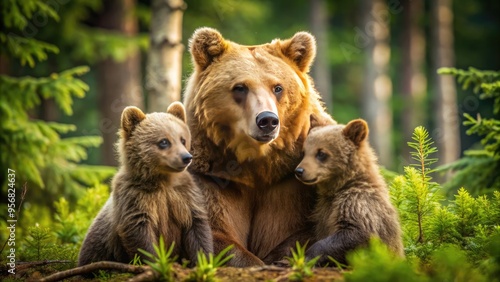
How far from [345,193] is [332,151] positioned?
355 mm

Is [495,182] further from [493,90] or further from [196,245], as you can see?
[196,245]

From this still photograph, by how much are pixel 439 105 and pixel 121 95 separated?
10.1 metres

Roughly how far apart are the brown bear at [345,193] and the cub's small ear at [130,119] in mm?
1256

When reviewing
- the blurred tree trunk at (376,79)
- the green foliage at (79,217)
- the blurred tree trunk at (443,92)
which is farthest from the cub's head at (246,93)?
the blurred tree trunk at (376,79)

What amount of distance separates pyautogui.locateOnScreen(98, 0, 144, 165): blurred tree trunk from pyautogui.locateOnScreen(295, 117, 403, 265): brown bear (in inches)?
422

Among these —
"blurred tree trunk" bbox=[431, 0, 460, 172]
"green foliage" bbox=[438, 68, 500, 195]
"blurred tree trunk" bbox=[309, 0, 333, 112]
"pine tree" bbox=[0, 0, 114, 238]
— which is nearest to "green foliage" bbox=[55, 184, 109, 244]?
"pine tree" bbox=[0, 0, 114, 238]

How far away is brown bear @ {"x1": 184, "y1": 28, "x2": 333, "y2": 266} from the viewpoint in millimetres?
5145

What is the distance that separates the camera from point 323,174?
496 cm

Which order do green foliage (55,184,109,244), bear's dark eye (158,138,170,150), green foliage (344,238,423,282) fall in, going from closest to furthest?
green foliage (344,238,423,282) → bear's dark eye (158,138,170,150) → green foliage (55,184,109,244)

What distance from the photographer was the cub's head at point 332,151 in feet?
16.3

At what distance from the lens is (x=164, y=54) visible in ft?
28.8

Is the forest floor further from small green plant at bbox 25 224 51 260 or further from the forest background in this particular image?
small green plant at bbox 25 224 51 260

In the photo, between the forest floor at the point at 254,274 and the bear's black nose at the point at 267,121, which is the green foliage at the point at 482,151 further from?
the forest floor at the point at 254,274

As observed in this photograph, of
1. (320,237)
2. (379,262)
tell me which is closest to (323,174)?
(320,237)
